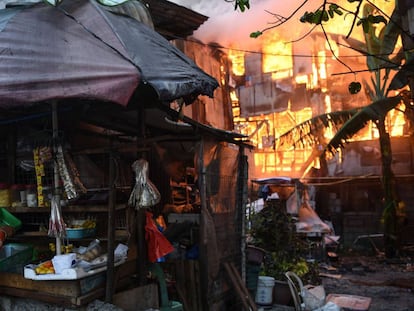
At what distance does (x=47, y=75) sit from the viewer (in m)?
3.98

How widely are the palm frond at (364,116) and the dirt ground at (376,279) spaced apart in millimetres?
3914

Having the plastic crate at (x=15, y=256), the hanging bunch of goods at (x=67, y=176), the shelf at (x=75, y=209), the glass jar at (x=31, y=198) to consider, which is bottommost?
the plastic crate at (x=15, y=256)

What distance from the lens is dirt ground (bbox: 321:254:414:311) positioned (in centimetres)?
916

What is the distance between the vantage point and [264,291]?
8.11 meters

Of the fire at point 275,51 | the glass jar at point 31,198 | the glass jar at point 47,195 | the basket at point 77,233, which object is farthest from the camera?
the fire at point 275,51

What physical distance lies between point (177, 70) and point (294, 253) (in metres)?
6.84

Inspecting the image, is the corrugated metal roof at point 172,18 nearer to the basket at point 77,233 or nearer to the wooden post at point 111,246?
the wooden post at point 111,246

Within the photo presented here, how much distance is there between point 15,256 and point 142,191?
1981mm

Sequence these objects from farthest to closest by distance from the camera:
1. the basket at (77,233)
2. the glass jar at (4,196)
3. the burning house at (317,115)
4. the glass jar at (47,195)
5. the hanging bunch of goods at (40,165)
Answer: the burning house at (317,115)
the glass jar at (4,196)
the glass jar at (47,195)
the basket at (77,233)
the hanging bunch of goods at (40,165)

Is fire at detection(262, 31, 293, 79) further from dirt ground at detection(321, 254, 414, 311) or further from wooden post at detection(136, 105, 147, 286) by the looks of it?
wooden post at detection(136, 105, 147, 286)

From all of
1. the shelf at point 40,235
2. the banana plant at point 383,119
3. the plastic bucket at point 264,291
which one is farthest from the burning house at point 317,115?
the shelf at point 40,235

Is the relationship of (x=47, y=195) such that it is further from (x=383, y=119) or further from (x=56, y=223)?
(x=383, y=119)

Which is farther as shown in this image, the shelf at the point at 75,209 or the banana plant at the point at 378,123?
the banana plant at the point at 378,123

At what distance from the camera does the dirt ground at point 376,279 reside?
30.0ft
